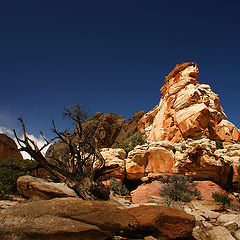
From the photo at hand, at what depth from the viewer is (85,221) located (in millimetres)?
3355

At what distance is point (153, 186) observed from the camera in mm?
14180

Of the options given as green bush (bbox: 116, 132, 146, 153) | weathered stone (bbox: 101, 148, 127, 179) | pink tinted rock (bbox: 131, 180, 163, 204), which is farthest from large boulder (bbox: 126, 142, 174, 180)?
green bush (bbox: 116, 132, 146, 153)

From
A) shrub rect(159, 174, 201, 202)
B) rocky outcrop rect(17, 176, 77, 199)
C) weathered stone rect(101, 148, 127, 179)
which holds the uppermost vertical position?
weathered stone rect(101, 148, 127, 179)

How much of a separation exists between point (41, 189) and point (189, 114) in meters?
21.6

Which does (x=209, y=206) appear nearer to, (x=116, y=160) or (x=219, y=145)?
(x=116, y=160)

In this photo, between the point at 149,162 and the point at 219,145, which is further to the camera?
the point at 219,145

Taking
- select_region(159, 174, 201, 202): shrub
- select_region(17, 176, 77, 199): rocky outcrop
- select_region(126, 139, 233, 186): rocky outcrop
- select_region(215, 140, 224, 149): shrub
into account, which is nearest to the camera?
select_region(17, 176, 77, 199): rocky outcrop

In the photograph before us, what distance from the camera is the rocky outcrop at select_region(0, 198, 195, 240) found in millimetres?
2859

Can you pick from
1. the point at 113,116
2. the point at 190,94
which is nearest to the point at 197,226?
the point at 190,94

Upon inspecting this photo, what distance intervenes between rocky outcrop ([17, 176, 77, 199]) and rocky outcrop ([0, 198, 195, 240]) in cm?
290

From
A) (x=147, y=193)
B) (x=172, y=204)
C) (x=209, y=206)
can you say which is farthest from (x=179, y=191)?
(x=147, y=193)

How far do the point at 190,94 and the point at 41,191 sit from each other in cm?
2441

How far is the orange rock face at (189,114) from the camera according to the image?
22.6 m

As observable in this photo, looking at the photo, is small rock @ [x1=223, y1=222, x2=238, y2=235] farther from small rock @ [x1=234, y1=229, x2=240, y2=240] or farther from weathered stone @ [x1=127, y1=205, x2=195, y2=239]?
weathered stone @ [x1=127, y1=205, x2=195, y2=239]
